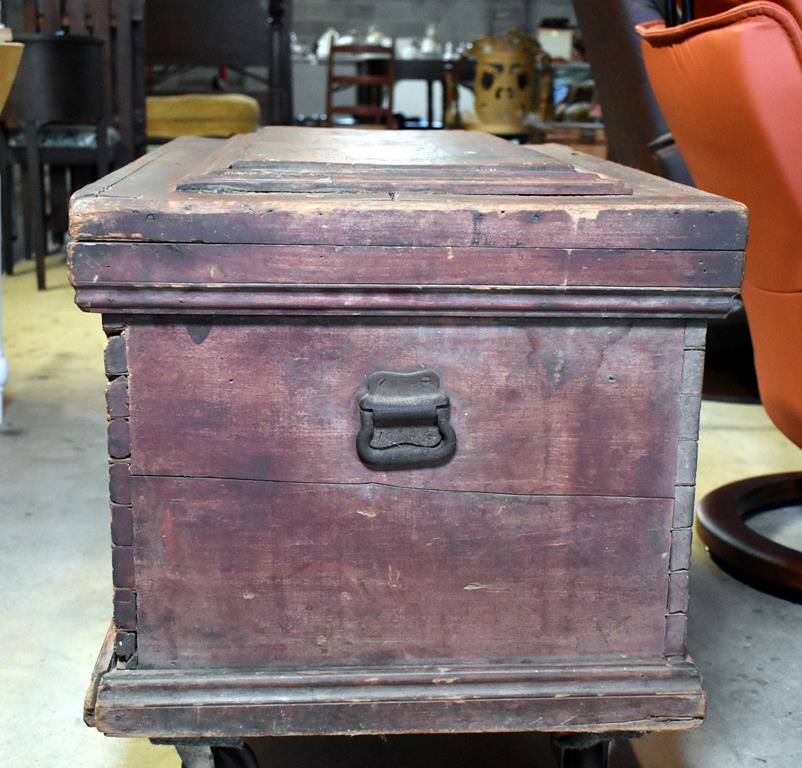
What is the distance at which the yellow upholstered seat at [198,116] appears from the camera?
4.43 m

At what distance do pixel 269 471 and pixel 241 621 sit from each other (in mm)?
132

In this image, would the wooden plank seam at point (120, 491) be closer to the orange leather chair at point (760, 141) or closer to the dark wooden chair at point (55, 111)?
the orange leather chair at point (760, 141)

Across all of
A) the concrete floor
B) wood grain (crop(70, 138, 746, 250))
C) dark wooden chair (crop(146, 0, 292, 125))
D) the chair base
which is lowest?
the concrete floor

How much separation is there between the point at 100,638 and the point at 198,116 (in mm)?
3444

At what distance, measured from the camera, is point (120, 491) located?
0.86 metres

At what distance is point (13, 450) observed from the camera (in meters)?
2.06

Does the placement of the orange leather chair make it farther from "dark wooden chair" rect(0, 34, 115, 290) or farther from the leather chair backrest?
"dark wooden chair" rect(0, 34, 115, 290)

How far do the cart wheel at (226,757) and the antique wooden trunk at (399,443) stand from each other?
0.18 ft

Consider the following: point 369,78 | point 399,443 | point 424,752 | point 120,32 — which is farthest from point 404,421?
point 369,78

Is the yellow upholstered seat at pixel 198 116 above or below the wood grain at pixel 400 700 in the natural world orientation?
above

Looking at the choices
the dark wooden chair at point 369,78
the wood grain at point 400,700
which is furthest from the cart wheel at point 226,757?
the dark wooden chair at point 369,78

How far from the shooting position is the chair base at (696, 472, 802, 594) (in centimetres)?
148

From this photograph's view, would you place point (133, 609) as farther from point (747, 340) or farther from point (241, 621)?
point (747, 340)

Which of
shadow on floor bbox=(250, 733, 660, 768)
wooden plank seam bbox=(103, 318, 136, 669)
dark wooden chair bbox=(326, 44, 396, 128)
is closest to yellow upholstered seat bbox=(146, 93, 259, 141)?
dark wooden chair bbox=(326, 44, 396, 128)
